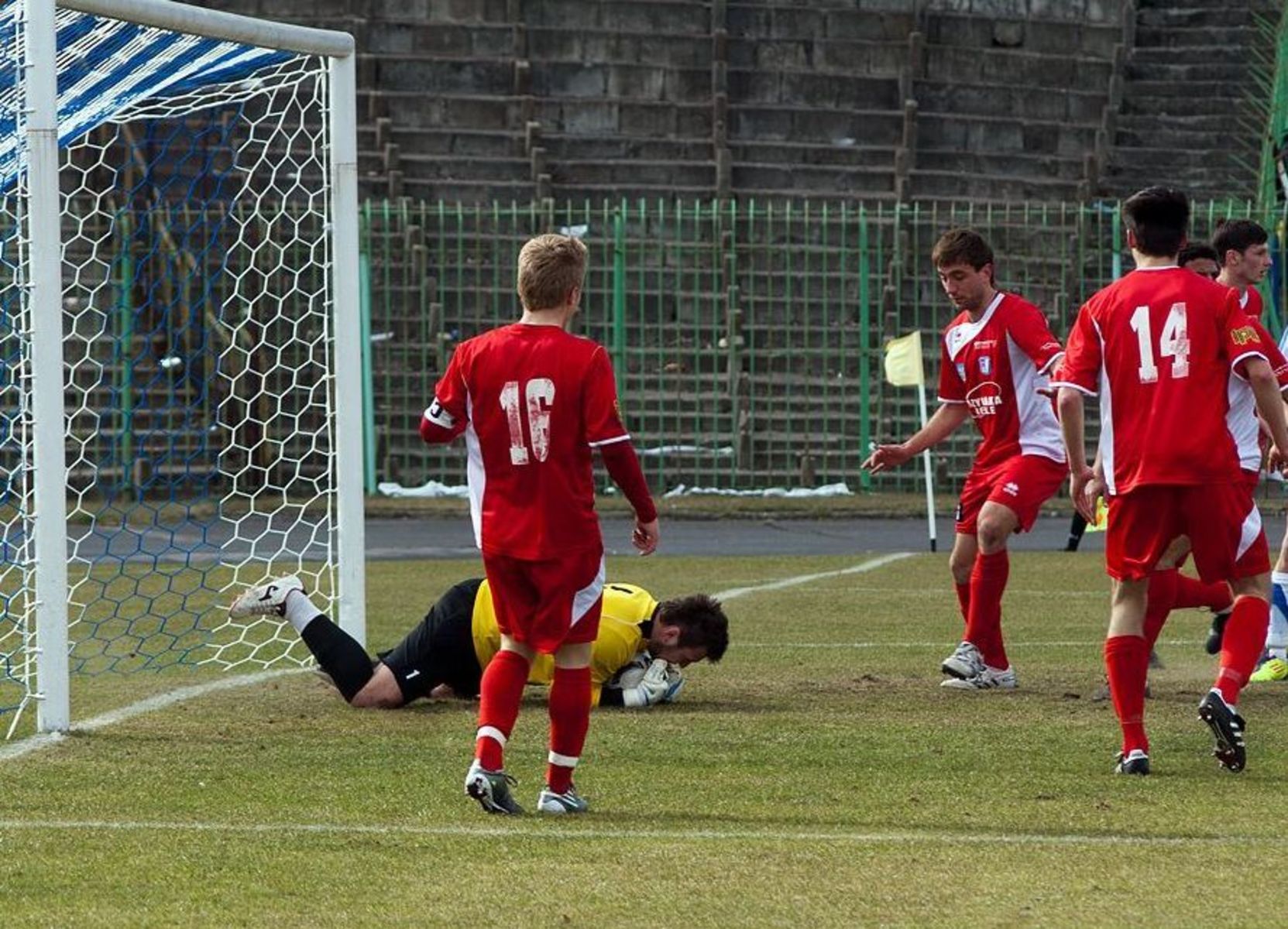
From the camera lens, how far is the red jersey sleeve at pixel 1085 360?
7297 millimetres

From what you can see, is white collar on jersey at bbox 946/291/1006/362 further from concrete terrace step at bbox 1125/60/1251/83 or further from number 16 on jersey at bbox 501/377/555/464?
concrete terrace step at bbox 1125/60/1251/83

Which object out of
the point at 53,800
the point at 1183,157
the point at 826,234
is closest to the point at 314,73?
the point at 53,800

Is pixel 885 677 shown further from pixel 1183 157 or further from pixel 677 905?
pixel 1183 157

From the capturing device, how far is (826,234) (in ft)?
80.7

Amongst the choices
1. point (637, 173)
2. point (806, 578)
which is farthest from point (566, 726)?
point (637, 173)

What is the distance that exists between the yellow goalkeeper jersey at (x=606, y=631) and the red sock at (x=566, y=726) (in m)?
1.88

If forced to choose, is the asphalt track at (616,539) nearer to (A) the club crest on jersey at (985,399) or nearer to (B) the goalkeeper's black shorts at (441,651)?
(B) the goalkeeper's black shorts at (441,651)

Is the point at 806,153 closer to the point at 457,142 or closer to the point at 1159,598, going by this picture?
the point at 457,142

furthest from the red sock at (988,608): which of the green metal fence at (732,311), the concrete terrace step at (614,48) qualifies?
the concrete terrace step at (614,48)

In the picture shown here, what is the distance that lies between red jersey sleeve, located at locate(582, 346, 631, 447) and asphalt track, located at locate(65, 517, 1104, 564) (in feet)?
25.1

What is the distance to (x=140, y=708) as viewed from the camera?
895 centimetres

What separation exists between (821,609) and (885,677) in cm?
342

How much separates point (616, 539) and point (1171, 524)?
12.9m

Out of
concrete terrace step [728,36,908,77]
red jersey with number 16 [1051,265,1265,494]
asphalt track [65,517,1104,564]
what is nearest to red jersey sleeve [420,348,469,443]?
red jersey with number 16 [1051,265,1265,494]
